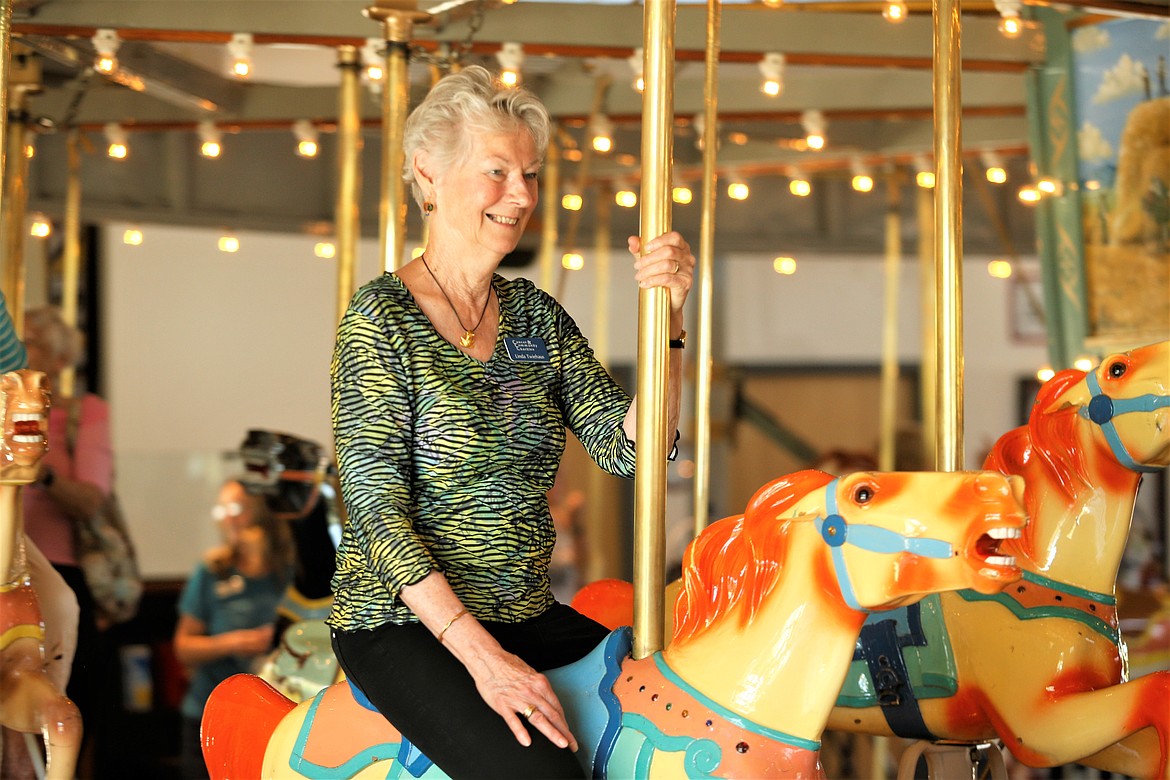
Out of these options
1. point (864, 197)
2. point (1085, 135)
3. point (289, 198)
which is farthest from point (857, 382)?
point (1085, 135)

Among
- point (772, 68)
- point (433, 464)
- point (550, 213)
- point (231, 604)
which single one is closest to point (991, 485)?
point (433, 464)

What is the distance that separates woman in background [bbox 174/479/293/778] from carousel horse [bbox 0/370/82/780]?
244 centimetres

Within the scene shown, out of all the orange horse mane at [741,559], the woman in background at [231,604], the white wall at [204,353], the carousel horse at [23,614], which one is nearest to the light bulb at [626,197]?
the white wall at [204,353]

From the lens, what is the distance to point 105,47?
4.09m

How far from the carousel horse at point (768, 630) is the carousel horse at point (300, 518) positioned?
1.91 metres

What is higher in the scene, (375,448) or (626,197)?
(626,197)

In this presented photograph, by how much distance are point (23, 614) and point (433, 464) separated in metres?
1.13

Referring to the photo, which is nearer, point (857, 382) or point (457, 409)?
point (457, 409)

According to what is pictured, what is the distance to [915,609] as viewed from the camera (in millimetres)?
2977

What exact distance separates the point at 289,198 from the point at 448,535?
5.90m

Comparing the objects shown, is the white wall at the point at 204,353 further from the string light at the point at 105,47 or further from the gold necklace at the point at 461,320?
the gold necklace at the point at 461,320

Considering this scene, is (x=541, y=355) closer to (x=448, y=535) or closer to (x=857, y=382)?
(x=448, y=535)

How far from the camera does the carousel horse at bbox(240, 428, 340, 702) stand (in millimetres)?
3988

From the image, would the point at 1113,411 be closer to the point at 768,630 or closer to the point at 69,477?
the point at 768,630
